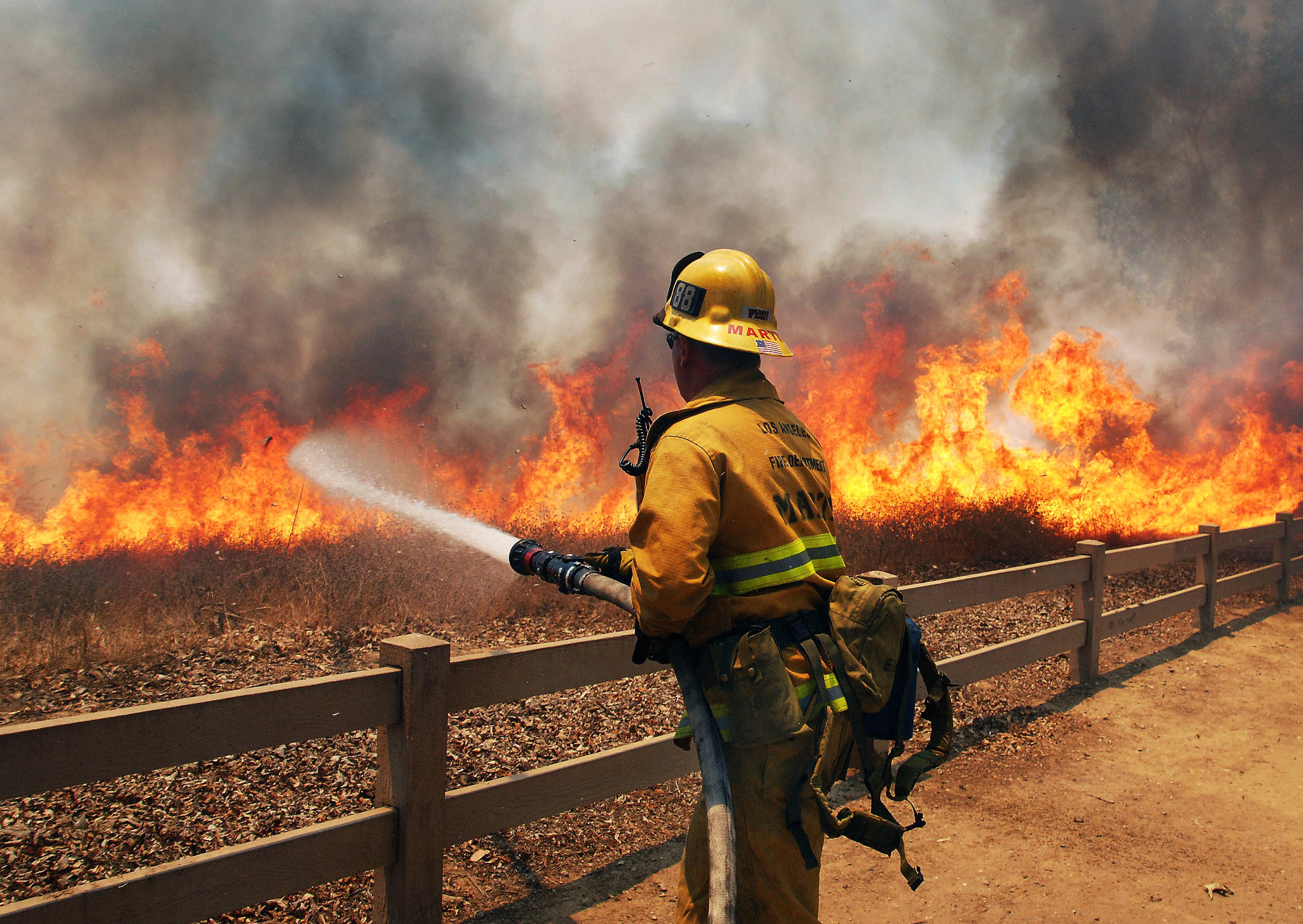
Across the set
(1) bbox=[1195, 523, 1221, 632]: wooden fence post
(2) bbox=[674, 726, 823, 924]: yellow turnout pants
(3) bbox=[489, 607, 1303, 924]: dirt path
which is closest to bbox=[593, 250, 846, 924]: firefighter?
(2) bbox=[674, 726, 823, 924]: yellow turnout pants

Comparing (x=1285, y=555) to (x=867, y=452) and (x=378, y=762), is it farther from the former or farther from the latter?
(x=378, y=762)

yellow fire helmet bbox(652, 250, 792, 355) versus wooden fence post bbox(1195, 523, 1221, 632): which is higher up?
yellow fire helmet bbox(652, 250, 792, 355)

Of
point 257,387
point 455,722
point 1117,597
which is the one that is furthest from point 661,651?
point 257,387

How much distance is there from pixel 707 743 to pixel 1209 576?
8.36m

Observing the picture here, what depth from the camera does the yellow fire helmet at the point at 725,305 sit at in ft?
7.83

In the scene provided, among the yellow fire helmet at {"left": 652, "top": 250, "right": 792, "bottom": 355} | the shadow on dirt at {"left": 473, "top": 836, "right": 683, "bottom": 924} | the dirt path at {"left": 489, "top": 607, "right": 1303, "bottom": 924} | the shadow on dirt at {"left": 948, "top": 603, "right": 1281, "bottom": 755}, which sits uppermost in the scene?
the yellow fire helmet at {"left": 652, "top": 250, "right": 792, "bottom": 355}

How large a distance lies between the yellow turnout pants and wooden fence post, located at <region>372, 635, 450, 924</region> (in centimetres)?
120

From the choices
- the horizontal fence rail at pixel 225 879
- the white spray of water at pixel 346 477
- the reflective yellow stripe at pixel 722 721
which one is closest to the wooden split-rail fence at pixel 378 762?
the horizontal fence rail at pixel 225 879

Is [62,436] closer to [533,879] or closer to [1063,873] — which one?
[533,879]

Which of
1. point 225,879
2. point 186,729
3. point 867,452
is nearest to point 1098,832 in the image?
point 225,879

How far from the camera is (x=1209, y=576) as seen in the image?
8.23 m

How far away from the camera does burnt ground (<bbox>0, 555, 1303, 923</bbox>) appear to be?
344 centimetres

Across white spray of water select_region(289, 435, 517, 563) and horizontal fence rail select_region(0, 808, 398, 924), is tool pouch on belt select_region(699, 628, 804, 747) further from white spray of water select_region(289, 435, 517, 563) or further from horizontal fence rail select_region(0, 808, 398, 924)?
white spray of water select_region(289, 435, 517, 563)

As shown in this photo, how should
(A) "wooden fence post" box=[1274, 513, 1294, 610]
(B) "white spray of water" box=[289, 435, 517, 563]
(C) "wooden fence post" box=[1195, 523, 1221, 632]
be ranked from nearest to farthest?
(C) "wooden fence post" box=[1195, 523, 1221, 632], (A) "wooden fence post" box=[1274, 513, 1294, 610], (B) "white spray of water" box=[289, 435, 517, 563]
